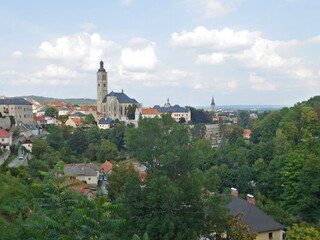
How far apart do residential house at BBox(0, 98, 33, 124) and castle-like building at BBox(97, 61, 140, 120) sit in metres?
31.9

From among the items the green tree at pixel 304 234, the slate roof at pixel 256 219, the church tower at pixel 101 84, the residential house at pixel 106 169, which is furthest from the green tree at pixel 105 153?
the green tree at pixel 304 234

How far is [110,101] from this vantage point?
324 ft

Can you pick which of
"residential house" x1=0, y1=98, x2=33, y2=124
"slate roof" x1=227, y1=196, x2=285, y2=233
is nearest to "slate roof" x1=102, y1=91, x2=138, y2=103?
"residential house" x1=0, y1=98, x2=33, y2=124

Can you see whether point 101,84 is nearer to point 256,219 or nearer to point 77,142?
point 77,142

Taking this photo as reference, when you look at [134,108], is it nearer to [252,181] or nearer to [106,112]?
[106,112]

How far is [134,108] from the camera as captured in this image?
9612 centimetres

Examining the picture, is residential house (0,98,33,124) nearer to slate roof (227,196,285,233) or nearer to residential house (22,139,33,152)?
residential house (22,139,33,152)

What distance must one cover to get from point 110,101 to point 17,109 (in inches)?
1435

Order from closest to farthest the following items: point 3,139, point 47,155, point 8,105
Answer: point 3,139, point 47,155, point 8,105

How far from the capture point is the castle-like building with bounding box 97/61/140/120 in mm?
98812

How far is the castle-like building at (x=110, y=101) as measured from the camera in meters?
98.8

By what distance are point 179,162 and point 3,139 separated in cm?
3494

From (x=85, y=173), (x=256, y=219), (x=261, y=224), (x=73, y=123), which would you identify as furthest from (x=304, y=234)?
(x=73, y=123)

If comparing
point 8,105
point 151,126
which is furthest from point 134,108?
point 151,126
